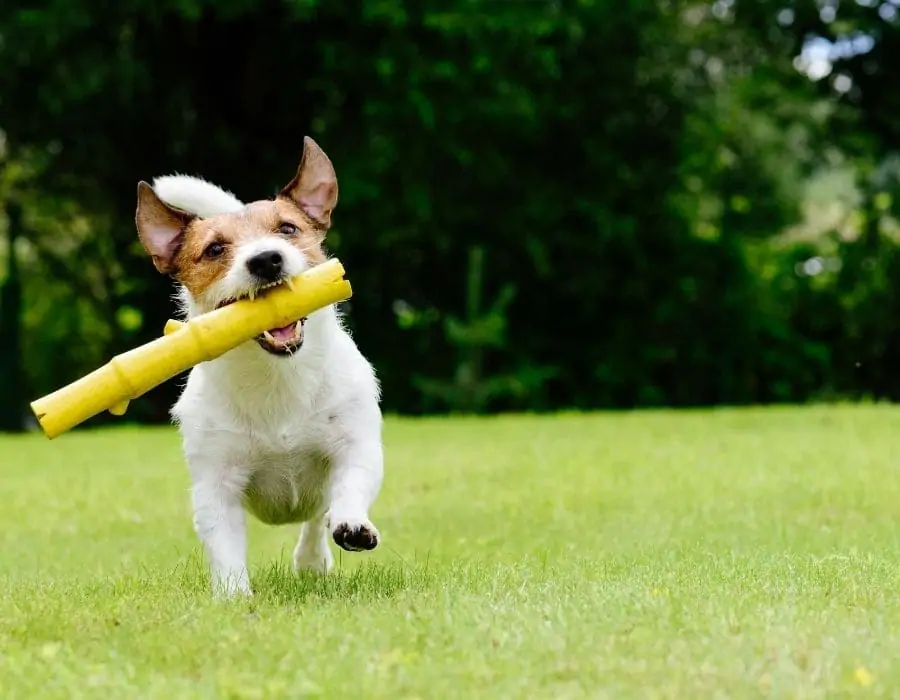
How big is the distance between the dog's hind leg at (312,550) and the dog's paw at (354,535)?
4.94 ft

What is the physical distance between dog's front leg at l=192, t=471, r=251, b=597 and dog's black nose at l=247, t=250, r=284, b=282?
0.91 meters

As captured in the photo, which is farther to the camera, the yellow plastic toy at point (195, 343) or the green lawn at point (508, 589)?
the yellow plastic toy at point (195, 343)

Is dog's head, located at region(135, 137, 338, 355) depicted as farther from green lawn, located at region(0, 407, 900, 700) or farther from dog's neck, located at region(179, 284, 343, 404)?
green lawn, located at region(0, 407, 900, 700)

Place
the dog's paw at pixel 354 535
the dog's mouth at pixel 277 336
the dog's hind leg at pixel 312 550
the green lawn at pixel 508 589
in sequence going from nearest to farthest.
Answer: the green lawn at pixel 508 589, the dog's paw at pixel 354 535, the dog's mouth at pixel 277 336, the dog's hind leg at pixel 312 550

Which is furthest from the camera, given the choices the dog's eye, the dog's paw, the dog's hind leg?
the dog's hind leg

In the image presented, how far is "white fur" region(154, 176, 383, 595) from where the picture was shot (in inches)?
232

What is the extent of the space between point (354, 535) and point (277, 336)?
1.03 meters

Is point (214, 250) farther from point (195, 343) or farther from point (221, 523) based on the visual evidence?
point (221, 523)

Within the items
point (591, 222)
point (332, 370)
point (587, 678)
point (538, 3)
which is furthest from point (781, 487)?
point (591, 222)

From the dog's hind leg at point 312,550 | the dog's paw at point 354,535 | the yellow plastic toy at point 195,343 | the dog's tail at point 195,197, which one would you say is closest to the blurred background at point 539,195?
the dog's hind leg at point 312,550

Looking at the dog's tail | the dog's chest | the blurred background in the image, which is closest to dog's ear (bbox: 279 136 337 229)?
the dog's tail

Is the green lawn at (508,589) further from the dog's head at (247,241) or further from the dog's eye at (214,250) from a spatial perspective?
the dog's eye at (214,250)

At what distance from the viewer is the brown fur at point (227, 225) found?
19.7 ft

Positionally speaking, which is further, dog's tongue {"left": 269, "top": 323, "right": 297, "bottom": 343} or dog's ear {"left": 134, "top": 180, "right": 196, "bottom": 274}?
dog's ear {"left": 134, "top": 180, "right": 196, "bottom": 274}
